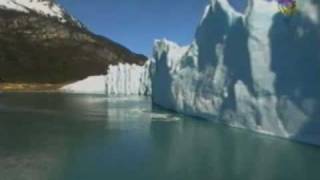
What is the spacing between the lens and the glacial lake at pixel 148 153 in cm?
1242

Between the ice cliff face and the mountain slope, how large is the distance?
67.2 m

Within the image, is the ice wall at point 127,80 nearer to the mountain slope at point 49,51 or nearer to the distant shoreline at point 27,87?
the distant shoreline at point 27,87

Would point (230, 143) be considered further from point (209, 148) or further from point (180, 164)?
point (180, 164)

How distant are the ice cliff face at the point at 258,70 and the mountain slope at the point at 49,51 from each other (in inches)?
2644

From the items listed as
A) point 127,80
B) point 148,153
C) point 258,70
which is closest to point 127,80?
point 127,80

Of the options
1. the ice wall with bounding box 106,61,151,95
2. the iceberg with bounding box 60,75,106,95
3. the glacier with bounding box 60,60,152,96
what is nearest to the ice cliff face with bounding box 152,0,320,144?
the glacier with bounding box 60,60,152,96

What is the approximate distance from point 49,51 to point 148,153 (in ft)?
317

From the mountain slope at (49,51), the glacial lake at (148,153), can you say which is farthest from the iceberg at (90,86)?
the glacial lake at (148,153)

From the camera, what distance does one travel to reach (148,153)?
50.9ft

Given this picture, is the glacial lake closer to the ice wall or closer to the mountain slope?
the ice wall

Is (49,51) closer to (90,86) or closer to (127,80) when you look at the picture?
(90,86)

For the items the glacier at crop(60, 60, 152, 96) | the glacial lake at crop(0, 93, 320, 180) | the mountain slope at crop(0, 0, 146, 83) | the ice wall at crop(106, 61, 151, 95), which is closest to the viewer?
the glacial lake at crop(0, 93, 320, 180)

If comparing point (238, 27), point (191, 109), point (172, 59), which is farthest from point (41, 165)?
point (172, 59)

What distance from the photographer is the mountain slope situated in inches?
3775
